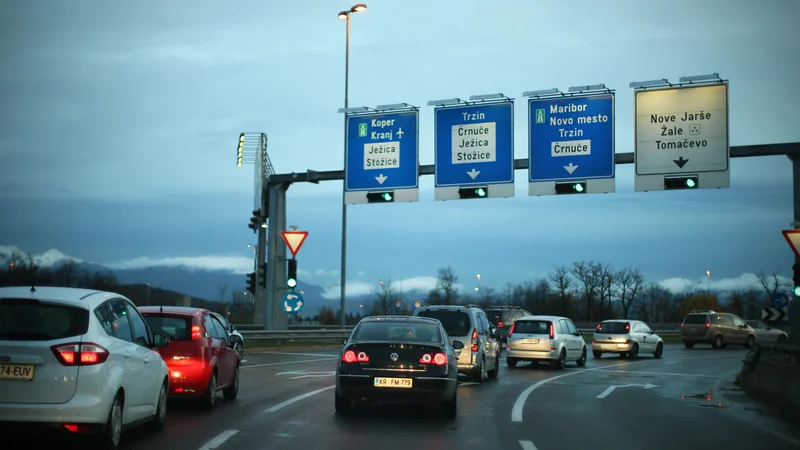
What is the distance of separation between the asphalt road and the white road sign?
731 cm

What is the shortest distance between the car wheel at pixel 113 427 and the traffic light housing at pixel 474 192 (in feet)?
66.2

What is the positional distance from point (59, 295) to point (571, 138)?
2058 centimetres

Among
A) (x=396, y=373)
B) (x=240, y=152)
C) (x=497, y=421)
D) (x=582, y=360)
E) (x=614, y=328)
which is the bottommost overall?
(x=582, y=360)

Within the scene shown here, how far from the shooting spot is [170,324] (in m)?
13.6

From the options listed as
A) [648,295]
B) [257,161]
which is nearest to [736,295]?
[648,295]

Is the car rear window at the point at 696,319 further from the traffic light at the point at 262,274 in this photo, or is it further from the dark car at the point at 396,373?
the dark car at the point at 396,373

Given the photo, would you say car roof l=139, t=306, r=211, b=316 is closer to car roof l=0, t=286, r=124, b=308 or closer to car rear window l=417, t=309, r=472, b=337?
car roof l=0, t=286, r=124, b=308

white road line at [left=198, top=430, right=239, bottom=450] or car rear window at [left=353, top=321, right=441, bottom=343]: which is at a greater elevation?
car rear window at [left=353, top=321, right=441, bottom=343]

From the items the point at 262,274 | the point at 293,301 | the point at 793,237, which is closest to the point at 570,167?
the point at 793,237

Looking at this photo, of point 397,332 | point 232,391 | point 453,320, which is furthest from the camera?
point 453,320

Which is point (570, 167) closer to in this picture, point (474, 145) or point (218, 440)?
point (474, 145)

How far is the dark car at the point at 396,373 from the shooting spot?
499 inches

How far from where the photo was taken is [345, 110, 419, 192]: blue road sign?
2938 cm

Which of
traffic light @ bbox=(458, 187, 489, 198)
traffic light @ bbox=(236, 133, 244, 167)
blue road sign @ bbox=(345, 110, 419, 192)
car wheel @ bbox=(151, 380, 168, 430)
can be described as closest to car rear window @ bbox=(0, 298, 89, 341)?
car wheel @ bbox=(151, 380, 168, 430)
